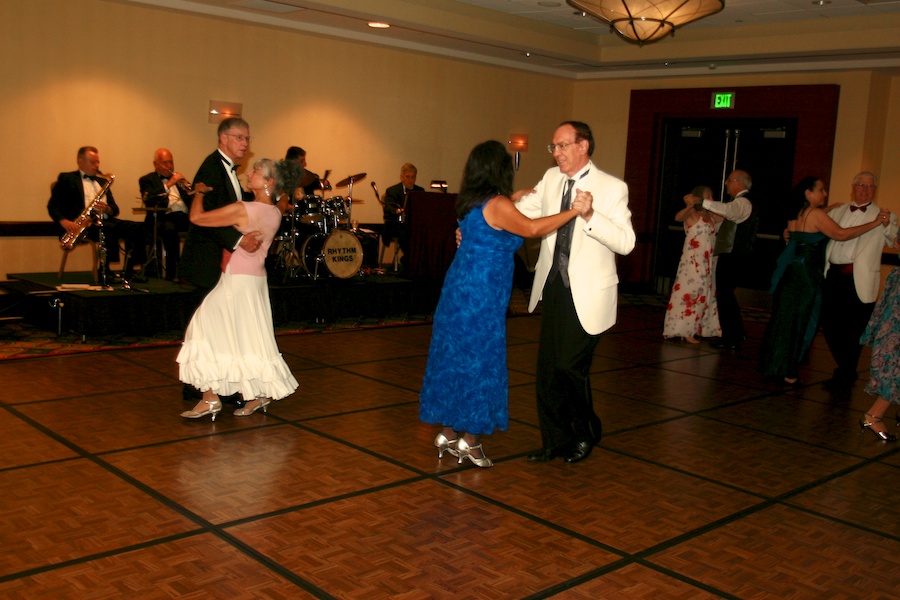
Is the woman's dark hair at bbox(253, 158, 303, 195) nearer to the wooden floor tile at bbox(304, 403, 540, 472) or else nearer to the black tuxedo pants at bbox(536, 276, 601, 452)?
the wooden floor tile at bbox(304, 403, 540, 472)

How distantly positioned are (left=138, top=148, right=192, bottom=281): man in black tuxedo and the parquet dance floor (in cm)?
265

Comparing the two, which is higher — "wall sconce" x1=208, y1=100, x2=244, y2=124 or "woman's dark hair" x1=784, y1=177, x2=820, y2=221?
"wall sconce" x1=208, y1=100, x2=244, y2=124

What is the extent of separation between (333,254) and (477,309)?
493 centimetres

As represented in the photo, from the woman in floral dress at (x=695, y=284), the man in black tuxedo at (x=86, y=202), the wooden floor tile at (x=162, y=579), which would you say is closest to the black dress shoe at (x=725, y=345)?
the woman in floral dress at (x=695, y=284)

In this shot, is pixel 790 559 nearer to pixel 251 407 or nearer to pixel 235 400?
pixel 251 407

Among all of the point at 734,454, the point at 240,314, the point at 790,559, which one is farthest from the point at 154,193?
A: the point at 790,559

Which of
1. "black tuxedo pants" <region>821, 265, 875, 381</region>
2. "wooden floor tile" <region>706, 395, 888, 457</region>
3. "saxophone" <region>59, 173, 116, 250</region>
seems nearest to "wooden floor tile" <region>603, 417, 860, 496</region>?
"wooden floor tile" <region>706, 395, 888, 457</region>

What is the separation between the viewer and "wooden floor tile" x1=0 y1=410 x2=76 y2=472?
13.5ft

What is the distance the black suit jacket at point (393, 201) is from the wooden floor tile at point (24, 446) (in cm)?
635

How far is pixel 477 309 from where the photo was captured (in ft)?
13.5

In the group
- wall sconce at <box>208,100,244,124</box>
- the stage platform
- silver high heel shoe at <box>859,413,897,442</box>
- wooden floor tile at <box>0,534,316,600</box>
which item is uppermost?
wall sconce at <box>208,100,244,124</box>

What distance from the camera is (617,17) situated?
638cm

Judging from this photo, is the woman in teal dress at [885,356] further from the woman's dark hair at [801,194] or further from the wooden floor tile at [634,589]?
the wooden floor tile at [634,589]

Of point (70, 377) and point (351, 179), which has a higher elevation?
point (351, 179)
